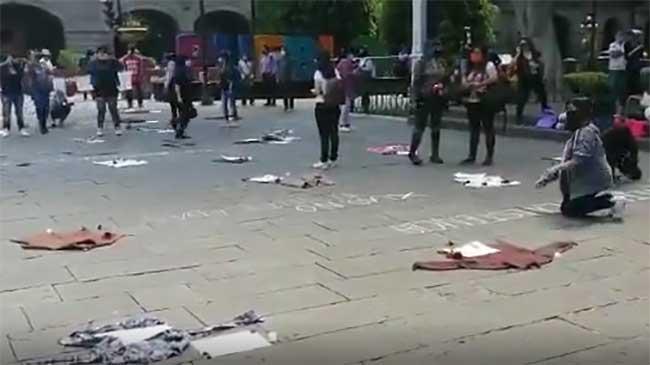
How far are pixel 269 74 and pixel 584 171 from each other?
1960cm

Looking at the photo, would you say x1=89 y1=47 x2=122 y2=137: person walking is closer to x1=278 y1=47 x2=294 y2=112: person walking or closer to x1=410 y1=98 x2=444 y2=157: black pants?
x1=410 y1=98 x2=444 y2=157: black pants

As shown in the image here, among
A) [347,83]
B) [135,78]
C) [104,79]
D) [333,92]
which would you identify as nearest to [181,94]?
[104,79]

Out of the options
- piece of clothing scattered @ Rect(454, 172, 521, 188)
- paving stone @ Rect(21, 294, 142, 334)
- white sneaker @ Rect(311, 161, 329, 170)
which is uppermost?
paving stone @ Rect(21, 294, 142, 334)

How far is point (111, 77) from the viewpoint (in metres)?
18.0

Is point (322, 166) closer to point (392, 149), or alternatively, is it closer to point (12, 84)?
point (392, 149)

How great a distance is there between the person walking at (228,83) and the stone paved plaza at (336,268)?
332 inches

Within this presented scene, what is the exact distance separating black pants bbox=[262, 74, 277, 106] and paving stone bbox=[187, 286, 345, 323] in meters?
21.6

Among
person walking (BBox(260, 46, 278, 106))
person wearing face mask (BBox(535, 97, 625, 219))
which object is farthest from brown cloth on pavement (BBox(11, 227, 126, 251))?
person walking (BBox(260, 46, 278, 106))

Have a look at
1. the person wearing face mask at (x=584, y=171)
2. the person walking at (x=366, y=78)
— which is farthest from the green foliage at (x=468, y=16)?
the person wearing face mask at (x=584, y=171)

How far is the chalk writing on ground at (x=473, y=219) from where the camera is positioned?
8.61 metres

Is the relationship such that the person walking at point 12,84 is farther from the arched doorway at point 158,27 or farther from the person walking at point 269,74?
the arched doorway at point 158,27

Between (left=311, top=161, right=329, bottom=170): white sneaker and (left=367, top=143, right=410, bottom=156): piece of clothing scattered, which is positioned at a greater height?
(left=311, top=161, right=329, bottom=170): white sneaker

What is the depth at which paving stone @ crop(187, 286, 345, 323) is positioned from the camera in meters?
6.02

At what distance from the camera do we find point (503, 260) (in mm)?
7168
